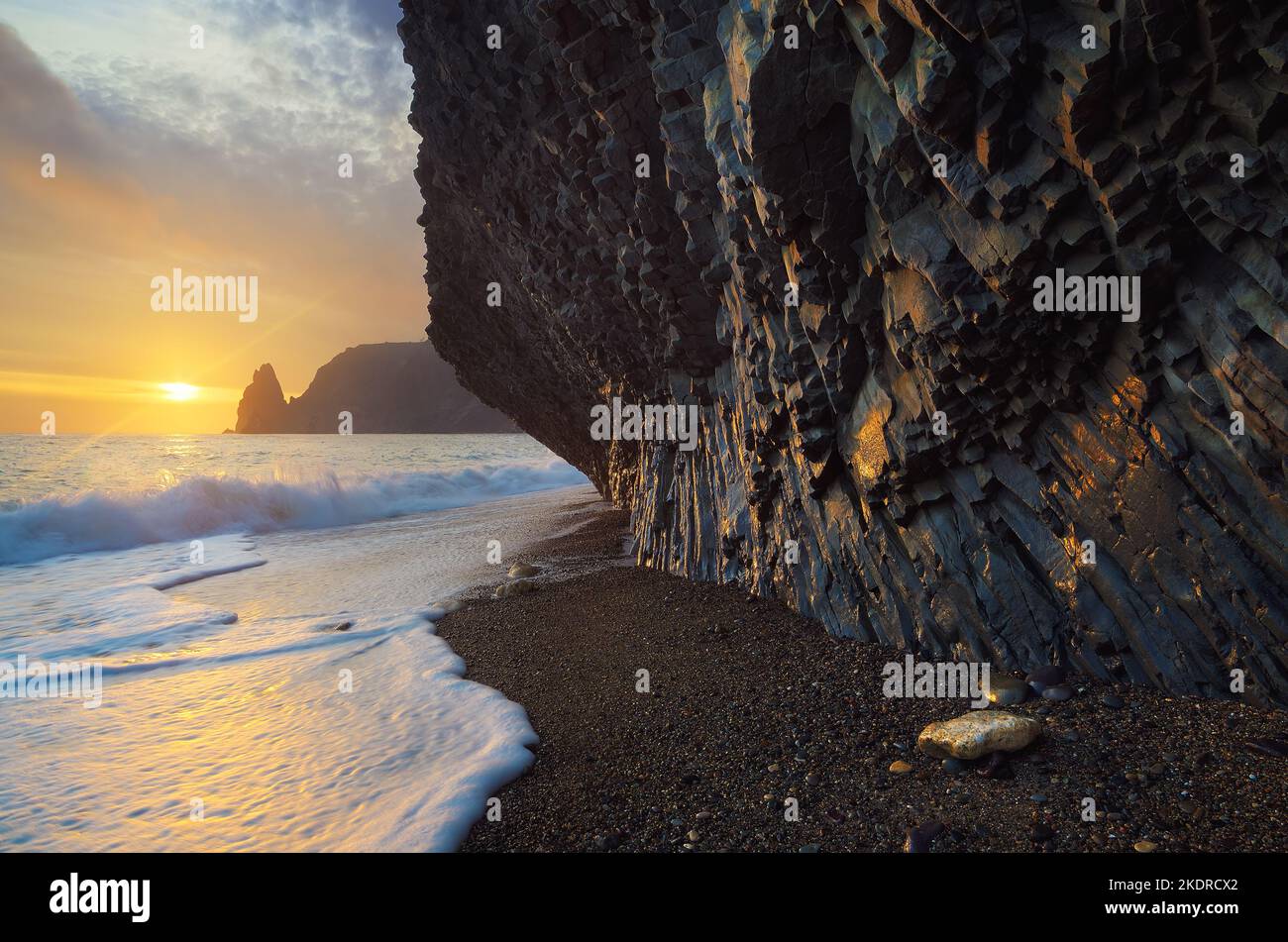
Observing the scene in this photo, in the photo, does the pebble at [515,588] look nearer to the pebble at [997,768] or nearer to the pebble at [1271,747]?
the pebble at [997,768]

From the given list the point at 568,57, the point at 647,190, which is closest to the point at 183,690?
the point at 647,190

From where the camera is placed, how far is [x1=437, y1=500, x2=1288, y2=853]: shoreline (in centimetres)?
461

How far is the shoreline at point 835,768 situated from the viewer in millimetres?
4613

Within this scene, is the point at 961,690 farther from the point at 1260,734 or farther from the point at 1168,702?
the point at 1260,734

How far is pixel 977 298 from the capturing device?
20.5 ft

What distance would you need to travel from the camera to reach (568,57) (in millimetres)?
11375

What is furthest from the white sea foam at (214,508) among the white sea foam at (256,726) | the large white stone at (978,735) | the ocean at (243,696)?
the large white stone at (978,735)

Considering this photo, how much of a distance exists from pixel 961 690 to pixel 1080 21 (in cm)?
612

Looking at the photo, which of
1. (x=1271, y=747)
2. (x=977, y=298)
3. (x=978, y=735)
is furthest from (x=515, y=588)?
(x=1271, y=747)

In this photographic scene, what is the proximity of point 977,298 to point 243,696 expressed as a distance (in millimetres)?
10877

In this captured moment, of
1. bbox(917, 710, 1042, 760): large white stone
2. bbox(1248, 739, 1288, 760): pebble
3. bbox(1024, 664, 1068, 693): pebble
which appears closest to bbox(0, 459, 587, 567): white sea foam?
bbox(917, 710, 1042, 760): large white stone

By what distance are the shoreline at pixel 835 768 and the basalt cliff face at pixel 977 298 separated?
0.81m

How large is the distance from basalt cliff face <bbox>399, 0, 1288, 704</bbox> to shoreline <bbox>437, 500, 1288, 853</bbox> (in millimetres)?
815

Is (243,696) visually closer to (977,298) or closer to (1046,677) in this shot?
(1046,677)
